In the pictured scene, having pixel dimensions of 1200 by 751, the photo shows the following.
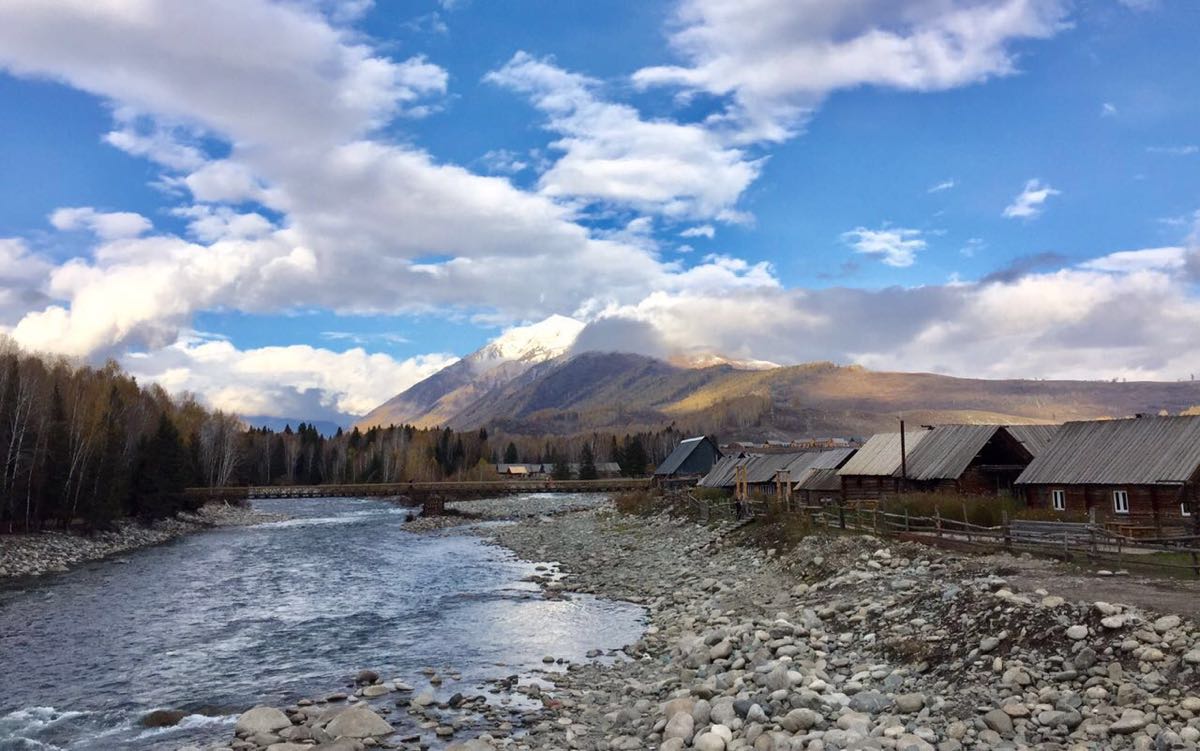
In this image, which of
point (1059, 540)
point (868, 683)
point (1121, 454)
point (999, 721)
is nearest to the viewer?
point (999, 721)

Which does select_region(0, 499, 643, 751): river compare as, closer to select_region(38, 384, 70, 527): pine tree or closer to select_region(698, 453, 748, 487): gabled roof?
select_region(38, 384, 70, 527): pine tree

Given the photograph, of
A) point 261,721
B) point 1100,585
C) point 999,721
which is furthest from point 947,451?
point 261,721

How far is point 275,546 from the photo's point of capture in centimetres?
6750

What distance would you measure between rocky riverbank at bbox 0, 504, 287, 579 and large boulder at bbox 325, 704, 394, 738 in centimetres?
4041

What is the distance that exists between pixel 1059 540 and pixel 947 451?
968 inches

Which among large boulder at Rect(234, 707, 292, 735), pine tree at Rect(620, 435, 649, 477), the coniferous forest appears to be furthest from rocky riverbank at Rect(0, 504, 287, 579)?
pine tree at Rect(620, 435, 649, 477)

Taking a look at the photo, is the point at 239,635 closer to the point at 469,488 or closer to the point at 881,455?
the point at 881,455

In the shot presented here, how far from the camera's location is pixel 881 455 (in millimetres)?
57688

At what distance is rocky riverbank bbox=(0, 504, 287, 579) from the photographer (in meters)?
50.6

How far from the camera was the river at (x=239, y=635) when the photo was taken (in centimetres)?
2120

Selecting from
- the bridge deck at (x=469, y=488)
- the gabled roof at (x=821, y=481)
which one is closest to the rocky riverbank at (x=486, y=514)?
the bridge deck at (x=469, y=488)

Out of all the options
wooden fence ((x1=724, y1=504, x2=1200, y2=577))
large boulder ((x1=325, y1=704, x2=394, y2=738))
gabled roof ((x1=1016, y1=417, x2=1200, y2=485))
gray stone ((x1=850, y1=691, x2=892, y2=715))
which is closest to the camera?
gray stone ((x1=850, y1=691, x2=892, y2=715))

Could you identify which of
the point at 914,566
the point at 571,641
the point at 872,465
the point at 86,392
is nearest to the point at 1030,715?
the point at 914,566

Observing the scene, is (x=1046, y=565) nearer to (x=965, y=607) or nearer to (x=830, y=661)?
(x=965, y=607)
